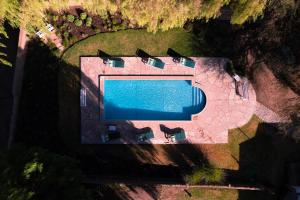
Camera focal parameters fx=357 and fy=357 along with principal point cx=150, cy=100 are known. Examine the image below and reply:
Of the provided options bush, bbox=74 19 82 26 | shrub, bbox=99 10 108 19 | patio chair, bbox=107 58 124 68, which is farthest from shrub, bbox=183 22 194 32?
bush, bbox=74 19 82 26

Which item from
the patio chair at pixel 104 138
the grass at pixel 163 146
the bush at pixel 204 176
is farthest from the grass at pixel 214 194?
the patio chair at pixel 104 138

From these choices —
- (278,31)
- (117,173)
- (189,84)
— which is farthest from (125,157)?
(278,31)

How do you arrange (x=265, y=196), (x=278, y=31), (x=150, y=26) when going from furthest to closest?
(x=265, y=196), (x=150, y=26), (x=278, y=31)

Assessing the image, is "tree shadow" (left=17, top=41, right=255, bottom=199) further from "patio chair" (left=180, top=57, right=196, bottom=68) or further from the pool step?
"patio chair" (left=180, top=57, right=196, bottom=68)

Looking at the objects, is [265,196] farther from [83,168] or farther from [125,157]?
[83,168]

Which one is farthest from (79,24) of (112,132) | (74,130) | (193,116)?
(193,116)

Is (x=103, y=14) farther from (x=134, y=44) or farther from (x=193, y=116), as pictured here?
(x=193, y=116)

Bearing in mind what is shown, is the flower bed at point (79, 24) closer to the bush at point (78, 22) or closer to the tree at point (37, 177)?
the bush at point (78, 22)
